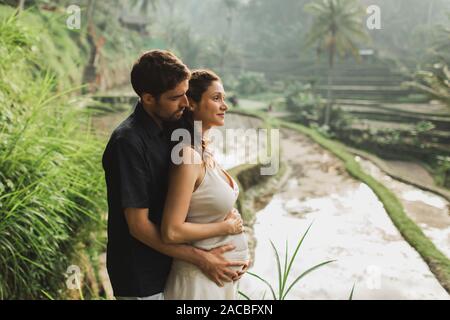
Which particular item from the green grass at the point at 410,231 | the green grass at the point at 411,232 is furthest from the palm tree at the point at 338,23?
the green grass at the point at 411,232

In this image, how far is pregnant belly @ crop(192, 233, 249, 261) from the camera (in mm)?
1106

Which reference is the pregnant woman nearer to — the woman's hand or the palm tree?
the woman's hand

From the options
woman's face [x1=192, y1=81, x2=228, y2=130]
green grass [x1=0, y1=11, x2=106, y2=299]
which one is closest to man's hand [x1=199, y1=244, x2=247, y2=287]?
woman's face [x1=192, y1=81, x2=228, y2=130]

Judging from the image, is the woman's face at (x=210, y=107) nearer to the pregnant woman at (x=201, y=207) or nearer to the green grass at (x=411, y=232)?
the pregnant woman at (x=201, y=207)

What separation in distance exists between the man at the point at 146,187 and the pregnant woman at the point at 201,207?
1.1 inches

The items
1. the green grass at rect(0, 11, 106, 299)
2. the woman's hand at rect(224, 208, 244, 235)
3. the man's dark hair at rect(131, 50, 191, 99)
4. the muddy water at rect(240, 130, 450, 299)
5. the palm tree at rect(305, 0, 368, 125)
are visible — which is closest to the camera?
the man's dark hair at rect(131, 50, 191, 99)

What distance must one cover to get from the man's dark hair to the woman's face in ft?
0.38

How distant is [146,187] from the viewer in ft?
3.33

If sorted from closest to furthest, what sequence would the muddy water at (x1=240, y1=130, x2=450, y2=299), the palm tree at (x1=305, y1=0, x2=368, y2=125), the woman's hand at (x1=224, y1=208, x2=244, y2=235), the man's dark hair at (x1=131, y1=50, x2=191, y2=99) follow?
1. the man's dark hair at (x1=131, y1=50, x2=191, y2=99)
2. the woman's hand at (x1=224, y1=208, x2=244, y2=235)
3. the muddy water at (x1=240, y1=130, x2=450, y2=299)
4. the palm tree at (x1=305, y1=0, x2=368, y2=125)

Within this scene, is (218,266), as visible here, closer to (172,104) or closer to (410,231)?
(172,104)

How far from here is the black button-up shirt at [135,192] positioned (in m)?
1.00
